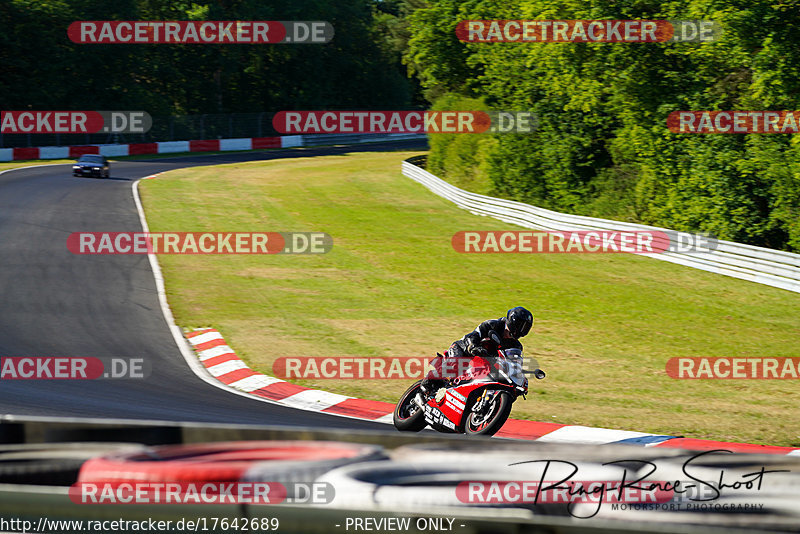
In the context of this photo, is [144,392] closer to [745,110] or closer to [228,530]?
[228,530]

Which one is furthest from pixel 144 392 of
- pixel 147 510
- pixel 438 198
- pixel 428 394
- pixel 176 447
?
pixel 438 198

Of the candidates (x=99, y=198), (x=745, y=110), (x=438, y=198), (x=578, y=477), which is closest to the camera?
(x=578, y=477)

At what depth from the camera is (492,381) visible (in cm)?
802

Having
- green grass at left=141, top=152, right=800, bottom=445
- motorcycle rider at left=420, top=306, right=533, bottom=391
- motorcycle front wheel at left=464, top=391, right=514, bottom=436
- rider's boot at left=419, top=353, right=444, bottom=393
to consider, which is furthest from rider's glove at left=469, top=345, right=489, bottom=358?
green grass at left=141, top=152, right=800, bottom=445

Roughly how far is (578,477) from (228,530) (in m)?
2.38

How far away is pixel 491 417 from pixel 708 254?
13962mm

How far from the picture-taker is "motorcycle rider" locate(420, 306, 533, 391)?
8117 millimetres

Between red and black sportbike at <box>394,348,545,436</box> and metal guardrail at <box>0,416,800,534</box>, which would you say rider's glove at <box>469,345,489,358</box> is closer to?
red and black sportbike at <box>394,348,545,436</box>

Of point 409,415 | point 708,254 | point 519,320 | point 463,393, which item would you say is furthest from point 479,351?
point 708,254

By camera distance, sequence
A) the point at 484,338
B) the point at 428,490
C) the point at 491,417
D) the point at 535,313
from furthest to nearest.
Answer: the point at 535,313
the point at 484,338
the point at 491,417
the point at 428,490

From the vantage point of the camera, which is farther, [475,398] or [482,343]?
[482,343]

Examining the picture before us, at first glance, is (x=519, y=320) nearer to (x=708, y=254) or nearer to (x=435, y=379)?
(x=435, y=379)

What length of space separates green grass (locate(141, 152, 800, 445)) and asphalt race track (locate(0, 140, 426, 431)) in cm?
109

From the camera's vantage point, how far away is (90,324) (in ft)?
45.5
